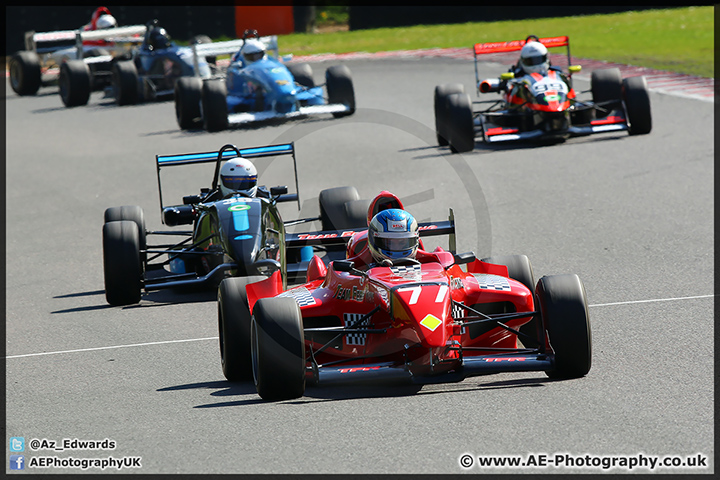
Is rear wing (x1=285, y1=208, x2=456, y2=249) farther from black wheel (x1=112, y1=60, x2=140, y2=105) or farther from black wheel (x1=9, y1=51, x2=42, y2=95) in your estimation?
black wheel (x1=9, y1=51, x2=42, y2=95)

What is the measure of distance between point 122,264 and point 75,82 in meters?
16.9

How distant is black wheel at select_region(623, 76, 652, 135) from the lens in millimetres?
16812

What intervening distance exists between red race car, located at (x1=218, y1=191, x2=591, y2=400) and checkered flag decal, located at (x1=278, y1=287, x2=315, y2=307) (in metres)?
0.01

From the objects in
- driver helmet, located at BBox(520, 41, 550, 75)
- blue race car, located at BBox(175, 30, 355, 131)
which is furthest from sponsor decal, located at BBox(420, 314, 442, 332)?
blue race car, located at BBox(175, 30, 355, 131)

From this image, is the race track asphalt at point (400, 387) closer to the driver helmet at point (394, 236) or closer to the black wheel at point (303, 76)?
the driver helmet at point (394, 236)

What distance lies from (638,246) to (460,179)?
4.91 meters

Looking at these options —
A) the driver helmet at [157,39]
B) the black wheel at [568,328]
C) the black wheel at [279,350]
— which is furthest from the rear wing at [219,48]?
the black wheel at [568,328]

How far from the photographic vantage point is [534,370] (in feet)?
22.2

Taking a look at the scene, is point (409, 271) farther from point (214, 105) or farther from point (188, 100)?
point (188, 100)

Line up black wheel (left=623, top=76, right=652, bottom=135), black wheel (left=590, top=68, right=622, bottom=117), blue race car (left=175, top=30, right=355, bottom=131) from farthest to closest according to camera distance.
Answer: blue race car (left=175, top=30, right=355, bottom=131), black wheel (left=590, top=68, right=622, bottom=117), black wheel (left=623, top=76, right=652, bottom=135)

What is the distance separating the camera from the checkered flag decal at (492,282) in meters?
7.49

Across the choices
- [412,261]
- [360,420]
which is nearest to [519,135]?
[412,261]

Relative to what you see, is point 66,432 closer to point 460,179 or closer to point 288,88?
→ point 460,179

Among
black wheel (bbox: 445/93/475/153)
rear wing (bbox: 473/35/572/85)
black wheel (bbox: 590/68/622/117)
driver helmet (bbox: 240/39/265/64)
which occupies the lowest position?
black wheel (bbox: 445/93/475/153)
